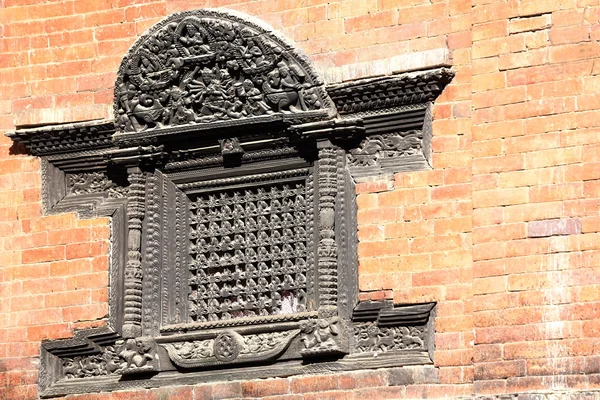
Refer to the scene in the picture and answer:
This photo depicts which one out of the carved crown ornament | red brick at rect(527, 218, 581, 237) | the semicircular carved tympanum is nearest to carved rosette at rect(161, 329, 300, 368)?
the carved crown ornament

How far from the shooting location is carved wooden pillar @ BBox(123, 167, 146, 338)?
13.1 m

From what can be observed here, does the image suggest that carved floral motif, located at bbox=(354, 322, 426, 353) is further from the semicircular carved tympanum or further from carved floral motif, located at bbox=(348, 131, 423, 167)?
the semicircular carved tympanum

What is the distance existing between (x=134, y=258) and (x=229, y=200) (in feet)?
2.53

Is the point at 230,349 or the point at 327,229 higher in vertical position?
the point at 327,229

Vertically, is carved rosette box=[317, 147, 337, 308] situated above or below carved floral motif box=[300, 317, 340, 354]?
above

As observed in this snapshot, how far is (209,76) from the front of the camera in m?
13.1

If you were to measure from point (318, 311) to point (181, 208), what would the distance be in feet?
4.54

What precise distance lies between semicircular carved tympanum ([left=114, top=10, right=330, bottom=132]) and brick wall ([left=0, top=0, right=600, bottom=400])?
0.21 meters

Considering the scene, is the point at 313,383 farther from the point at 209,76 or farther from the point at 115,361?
the point at 209,76

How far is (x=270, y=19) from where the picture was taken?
13.1m

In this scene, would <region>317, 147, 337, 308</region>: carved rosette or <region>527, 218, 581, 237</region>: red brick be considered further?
<region>317, 147, 337, 308</region>: carved rosette

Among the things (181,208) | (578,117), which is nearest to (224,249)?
(181,208)

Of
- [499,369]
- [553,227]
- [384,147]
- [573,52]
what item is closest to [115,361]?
[384,147]

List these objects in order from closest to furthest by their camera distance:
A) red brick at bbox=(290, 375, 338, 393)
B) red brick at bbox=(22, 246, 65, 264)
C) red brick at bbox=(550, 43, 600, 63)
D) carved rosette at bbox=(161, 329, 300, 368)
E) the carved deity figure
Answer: red brick at bbox=(550, 43, 600, 63) → red brick at bbox=(290, 375, 338, 393) → carved rosette at bbox=(161, 329, 300, 368) → the carved deity figure → red brick at bbox=(22, 246, 65, 264)
